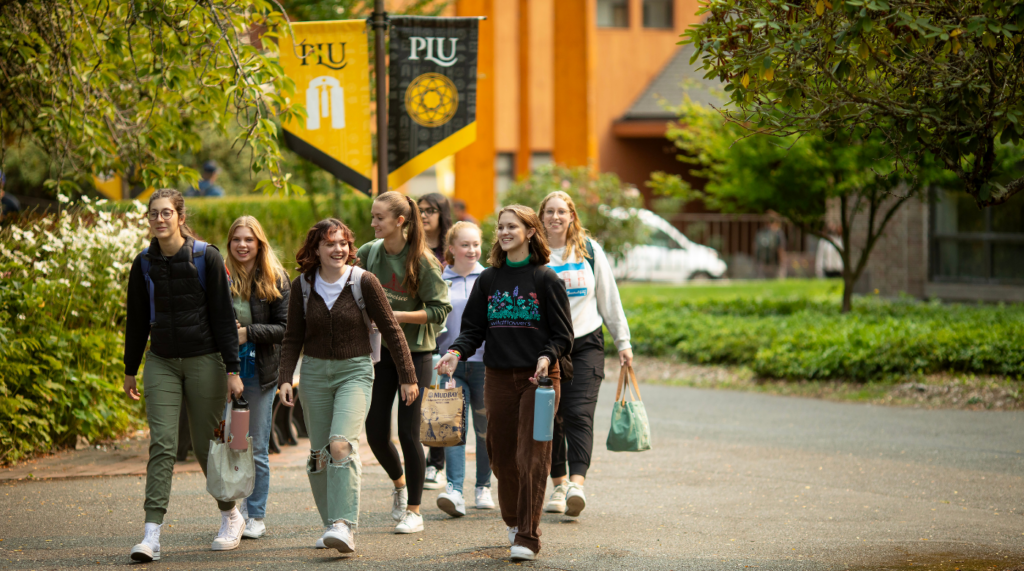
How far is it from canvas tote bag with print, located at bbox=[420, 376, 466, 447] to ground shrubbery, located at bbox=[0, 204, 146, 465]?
10.7 ft

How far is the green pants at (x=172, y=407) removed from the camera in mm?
5180

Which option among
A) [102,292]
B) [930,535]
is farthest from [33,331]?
[930,535]

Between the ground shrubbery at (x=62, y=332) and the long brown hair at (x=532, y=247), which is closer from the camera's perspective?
the long brown hair at (x=532, y=247)

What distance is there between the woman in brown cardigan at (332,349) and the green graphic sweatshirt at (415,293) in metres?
0.50

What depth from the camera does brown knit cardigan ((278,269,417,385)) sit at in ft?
17.5

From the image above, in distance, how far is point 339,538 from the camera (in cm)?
511

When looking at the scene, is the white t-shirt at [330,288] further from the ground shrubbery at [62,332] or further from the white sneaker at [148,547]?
the ground shrubbery at [62,332]

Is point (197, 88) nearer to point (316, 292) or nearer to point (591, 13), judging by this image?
point (316, 292)

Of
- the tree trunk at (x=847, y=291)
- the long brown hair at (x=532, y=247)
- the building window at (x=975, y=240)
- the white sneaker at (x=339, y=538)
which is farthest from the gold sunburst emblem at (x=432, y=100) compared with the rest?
the building window at (x=975, y=240)

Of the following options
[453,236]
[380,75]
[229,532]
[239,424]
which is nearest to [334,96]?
[380,75]

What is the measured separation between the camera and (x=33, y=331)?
7.48m

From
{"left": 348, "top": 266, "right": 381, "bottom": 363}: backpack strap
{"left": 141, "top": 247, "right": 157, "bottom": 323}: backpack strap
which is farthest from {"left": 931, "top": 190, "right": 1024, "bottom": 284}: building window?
{"left": 141, "top": 247, "right": 157, "bottom": 323}: backpack strap

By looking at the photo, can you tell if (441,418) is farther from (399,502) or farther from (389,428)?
A: (399,502)

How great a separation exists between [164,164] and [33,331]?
5.97 ft
